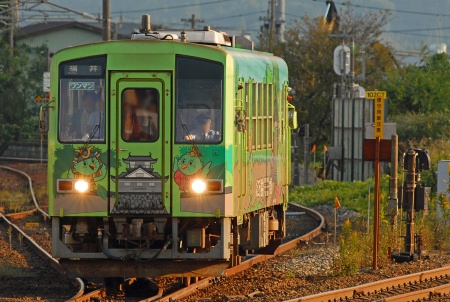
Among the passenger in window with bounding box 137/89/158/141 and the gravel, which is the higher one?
the passenger in window with bounding box 137/89/158/141

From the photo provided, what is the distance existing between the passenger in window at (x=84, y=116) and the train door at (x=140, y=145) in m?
0.24

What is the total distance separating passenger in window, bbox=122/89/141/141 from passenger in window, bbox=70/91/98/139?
35 cm

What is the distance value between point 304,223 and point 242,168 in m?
10.9

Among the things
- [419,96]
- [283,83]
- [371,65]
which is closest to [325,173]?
[419,96]

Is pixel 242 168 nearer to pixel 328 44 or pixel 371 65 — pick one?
pixel 328 44

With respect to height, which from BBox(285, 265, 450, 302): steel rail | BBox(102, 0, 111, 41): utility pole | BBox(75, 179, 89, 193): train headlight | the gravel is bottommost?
the gravel

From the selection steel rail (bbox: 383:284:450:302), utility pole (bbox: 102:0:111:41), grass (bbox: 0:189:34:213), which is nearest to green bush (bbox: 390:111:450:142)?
utility pole (bbox: 102:0:111:41)

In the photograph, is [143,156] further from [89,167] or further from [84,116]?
[84,116]

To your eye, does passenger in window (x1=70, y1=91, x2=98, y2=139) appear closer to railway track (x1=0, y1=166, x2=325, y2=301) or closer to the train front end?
the train front end

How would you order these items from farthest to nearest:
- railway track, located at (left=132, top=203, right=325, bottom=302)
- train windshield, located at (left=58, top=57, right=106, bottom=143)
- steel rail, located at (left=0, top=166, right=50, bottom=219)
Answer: steel rail, located at (left=0, top=166, right=50, bottom=219) → railway track, located at (left=132, top=203, right=325, bottom=302) → train windshield, located at (left=58, top=57, right=106, bottom=143)

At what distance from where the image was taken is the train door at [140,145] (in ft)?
41.5

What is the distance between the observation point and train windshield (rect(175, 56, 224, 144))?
12727 mm

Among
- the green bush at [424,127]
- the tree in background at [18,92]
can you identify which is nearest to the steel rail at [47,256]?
the green bush at [424,127]

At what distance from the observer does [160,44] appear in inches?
506
